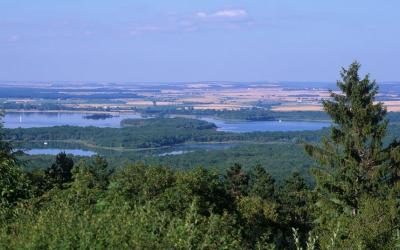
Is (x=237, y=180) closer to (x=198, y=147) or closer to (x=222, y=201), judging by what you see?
(x=222, y=201)

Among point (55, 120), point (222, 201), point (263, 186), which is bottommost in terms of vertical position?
point (55, 120)

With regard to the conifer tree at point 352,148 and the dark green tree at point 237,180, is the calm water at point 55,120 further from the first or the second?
the conifer tree at point 352,148

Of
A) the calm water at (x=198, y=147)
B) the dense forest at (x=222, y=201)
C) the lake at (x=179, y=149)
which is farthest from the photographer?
the calm water at (x=198, y=147)

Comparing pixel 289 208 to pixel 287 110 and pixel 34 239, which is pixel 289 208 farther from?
pixel 287 110

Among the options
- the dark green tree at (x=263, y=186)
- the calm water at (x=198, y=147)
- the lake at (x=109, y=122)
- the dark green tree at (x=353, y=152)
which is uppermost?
the dark green tree at (x=353, y=152)

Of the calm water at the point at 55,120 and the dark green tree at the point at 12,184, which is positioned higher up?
the dark green tree at the point at 12,184

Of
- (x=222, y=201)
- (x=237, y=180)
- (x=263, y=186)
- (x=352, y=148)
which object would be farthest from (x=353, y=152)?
(x=237, y=180)

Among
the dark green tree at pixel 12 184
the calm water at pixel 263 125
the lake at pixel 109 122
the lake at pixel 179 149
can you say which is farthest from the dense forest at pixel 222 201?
the calm water at pixel 263 125
